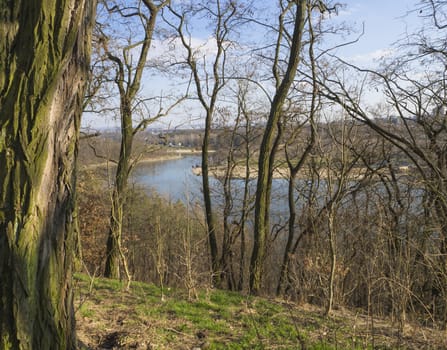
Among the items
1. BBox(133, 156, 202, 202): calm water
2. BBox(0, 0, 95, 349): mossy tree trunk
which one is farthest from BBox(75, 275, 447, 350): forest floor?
BBox(133, 156, 202, 202): calm water

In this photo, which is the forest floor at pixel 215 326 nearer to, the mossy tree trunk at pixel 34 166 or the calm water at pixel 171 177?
the mossy tree trunk at pixel 34 166

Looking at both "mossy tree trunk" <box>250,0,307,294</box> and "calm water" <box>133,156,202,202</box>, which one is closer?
"mossy tree trunk" <box>250,0,307,294</box>

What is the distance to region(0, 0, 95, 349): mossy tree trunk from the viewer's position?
5.72ft

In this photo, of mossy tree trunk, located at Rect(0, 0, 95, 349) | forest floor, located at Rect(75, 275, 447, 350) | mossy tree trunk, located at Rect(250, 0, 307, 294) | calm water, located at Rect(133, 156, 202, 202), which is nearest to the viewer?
mossy tree trunk, located at Rect(0, 0, 95, 349)

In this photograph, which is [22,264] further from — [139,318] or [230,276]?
[230,276]

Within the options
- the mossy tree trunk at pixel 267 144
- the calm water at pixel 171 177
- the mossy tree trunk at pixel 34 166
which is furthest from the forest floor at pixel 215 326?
the calm water at pixel 171 177

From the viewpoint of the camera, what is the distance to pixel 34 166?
1793mm

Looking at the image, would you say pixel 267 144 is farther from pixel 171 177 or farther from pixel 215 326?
pixel 171 177

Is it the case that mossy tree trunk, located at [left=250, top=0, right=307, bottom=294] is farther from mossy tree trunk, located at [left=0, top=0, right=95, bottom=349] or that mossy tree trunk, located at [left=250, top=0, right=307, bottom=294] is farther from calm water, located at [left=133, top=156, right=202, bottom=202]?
mossy tree trunk, located at [left=0, top=0, right=95, bottom=349]

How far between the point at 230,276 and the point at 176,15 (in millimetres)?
9160

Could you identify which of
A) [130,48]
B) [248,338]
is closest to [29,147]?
[248,338]

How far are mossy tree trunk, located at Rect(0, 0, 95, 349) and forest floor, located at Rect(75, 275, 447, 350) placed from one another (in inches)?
61.6

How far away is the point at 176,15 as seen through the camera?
37.4 feet

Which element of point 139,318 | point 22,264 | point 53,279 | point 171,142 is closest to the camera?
point 22,264
